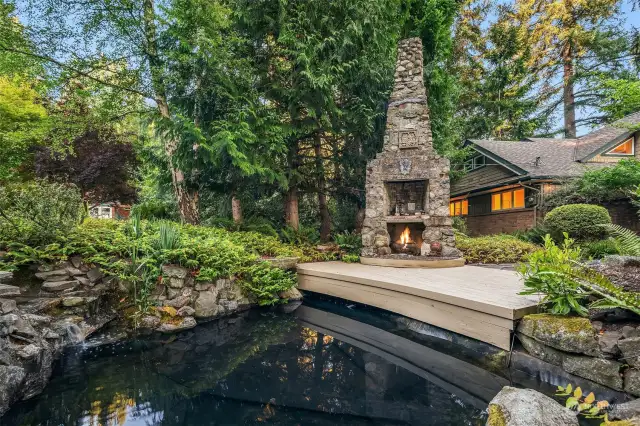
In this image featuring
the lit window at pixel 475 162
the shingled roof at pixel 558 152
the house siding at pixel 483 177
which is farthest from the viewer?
the lit window at pixel 475 162

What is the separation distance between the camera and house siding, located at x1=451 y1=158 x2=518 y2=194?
455 inches

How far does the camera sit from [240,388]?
2736 mm

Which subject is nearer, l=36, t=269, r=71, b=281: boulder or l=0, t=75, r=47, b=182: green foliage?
l=36, t=269, r=71, b=281: boulder

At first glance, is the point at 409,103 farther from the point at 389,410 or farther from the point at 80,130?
the point at 80,130

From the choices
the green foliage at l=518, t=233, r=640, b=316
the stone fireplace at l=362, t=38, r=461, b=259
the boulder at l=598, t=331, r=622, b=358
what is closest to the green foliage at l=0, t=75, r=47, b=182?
the stone fireplace at l=362, t=38, r=461, b=259

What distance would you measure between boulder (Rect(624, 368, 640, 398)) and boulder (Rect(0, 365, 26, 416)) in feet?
15.0

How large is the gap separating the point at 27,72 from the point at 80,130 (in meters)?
1.36

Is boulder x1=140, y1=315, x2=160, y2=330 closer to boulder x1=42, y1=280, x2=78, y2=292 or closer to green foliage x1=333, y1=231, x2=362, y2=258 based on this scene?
boulder x1=42, y1=280, x2=78, y2=292

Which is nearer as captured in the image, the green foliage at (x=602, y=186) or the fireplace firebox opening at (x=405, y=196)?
the fireplace firebox opening at (x=405, y=196)

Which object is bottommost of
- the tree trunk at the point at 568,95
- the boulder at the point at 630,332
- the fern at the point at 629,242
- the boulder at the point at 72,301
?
the boulder at the point at 72,301

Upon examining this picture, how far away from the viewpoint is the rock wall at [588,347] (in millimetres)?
2254

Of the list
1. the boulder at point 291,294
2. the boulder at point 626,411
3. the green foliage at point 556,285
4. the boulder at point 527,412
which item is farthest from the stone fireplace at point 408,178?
the boulder at point 527,412

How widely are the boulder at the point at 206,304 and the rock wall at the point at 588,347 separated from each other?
3909mm

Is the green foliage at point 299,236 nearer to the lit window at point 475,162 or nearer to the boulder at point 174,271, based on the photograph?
the boulder at point 174,271
